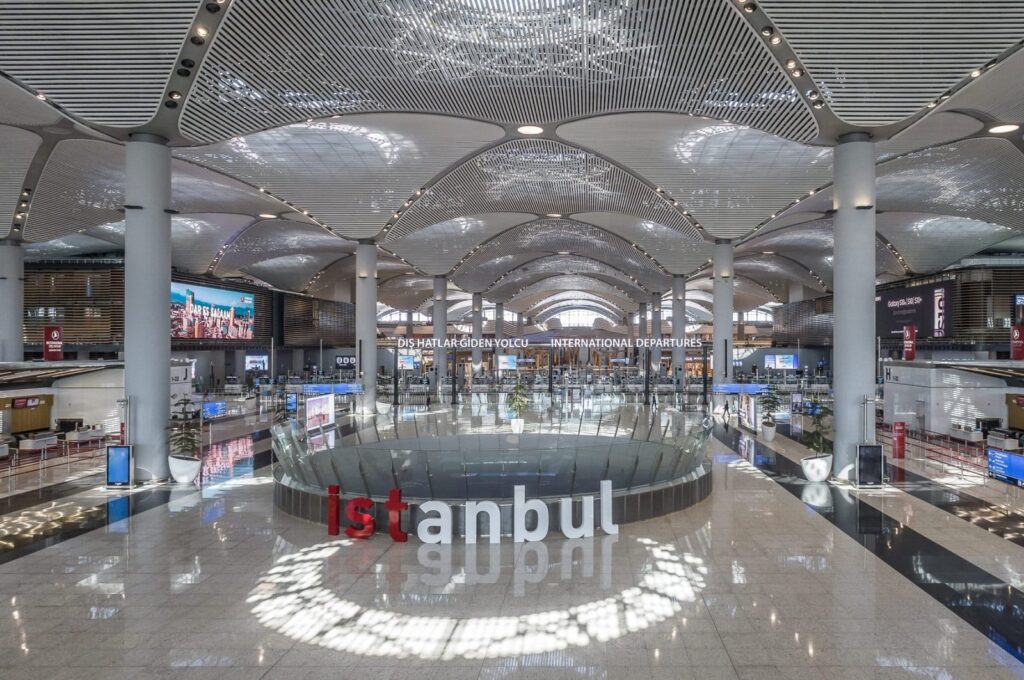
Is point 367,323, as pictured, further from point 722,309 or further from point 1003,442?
point 1003,442

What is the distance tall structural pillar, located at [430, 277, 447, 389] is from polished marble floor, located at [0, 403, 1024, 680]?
98.6 ft

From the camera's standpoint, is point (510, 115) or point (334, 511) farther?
point (510, 115)

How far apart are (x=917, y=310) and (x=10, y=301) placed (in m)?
38.5

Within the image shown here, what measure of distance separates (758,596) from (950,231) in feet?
97.9

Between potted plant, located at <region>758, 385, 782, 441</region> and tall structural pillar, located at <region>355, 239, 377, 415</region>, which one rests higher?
tall structural pillar, located at <region>355, 239, 377, 415</region>

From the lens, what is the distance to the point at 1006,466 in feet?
38.2

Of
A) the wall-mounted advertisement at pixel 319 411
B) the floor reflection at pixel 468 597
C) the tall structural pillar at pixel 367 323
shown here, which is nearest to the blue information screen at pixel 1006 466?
the floor reflection at pixel 468 597

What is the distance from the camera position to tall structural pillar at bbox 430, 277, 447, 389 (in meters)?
39.1

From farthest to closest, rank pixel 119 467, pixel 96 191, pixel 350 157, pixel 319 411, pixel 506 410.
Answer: pixel 506 410 → pixel 96 191 → pixel 350 157 → pixel 319 411 → pixel 119 467

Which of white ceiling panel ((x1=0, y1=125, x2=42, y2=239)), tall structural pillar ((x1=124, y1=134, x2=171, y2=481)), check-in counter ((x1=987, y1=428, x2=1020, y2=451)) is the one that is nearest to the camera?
tall structural pillar ((x1=124, y1=134, x2=171, y2=481))

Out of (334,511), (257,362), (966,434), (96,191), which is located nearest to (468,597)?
(334,511)

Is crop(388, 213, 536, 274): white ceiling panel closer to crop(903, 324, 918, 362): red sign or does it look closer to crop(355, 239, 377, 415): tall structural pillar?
crop(355, 239, 377, 415): tall structural pillar

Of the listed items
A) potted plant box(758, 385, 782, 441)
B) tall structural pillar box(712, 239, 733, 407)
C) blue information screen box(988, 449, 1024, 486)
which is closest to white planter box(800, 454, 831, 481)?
blue information screen box(988, 449, 1024, 486)

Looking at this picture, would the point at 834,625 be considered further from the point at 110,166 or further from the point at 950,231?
the point at 950,231
